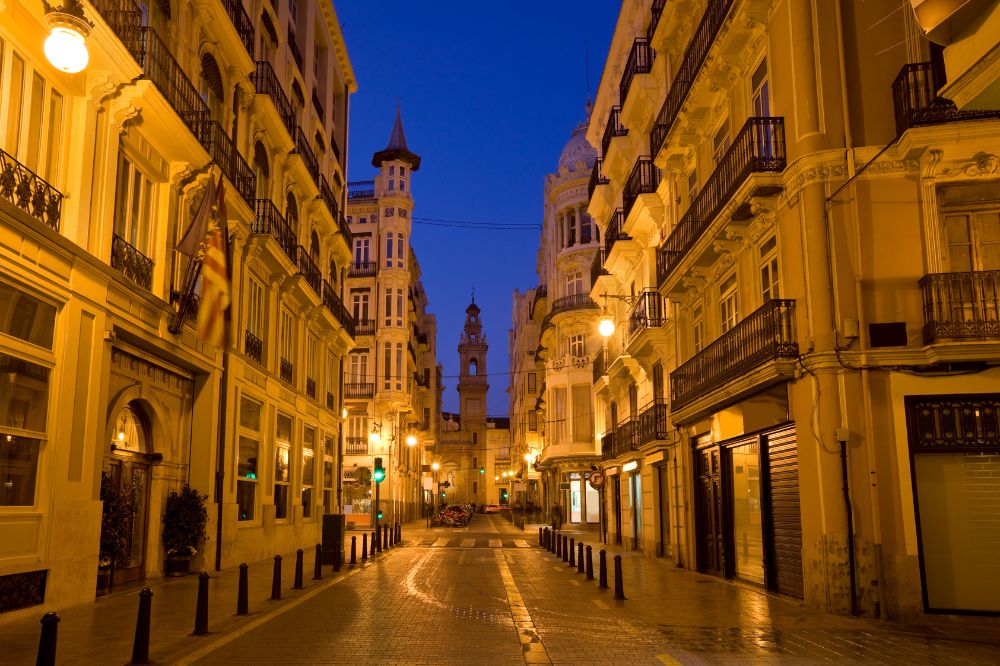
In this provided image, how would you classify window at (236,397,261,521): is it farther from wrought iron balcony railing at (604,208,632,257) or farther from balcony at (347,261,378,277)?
balcony at (347,261,378,277)

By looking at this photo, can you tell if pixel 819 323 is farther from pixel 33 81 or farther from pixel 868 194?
pixel 33 81

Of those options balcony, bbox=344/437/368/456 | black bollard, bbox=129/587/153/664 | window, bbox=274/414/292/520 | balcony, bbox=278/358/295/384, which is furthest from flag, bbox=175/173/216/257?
balcony, bbox=344/437/368/456

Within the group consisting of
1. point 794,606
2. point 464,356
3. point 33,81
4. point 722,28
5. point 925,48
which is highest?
point 464,356

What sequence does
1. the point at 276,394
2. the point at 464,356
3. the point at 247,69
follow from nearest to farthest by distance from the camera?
the point at 247,69 < the point at 276,394 < the point at 464,356

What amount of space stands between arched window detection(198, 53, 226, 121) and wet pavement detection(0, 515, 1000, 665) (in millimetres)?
10567

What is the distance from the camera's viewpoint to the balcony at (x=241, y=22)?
21.0 m

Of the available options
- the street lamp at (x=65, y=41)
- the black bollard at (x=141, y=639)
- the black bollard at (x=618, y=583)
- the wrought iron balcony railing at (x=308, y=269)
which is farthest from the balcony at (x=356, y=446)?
the street lamp at (x=65, y=41)

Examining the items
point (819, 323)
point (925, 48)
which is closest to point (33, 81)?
point (819, 323)

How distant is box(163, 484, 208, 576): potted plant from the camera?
18094mm

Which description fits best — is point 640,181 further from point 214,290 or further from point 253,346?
point 214,290

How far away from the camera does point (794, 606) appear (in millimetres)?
14344

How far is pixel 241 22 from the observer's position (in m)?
A: 21.9

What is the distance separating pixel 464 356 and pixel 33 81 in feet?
350

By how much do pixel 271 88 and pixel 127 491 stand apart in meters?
12.2
